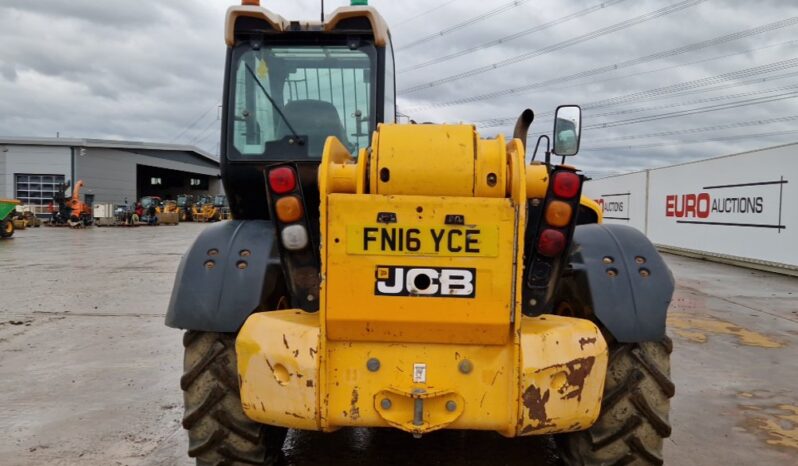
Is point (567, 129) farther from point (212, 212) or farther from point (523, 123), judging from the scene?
point (212, 212)

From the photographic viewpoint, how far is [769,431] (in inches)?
162

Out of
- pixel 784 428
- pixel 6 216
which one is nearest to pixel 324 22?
pixel 784 428

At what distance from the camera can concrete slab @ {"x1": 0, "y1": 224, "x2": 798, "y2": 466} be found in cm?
366

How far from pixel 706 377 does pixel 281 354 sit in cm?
441

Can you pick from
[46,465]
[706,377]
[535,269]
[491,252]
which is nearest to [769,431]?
[706,377]

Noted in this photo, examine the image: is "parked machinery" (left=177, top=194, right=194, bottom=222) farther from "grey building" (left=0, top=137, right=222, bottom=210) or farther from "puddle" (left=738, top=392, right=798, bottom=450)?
"puddle" (left=738, top=392, right=798, bottom=450)

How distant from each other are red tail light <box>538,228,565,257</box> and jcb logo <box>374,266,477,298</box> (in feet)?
1.27

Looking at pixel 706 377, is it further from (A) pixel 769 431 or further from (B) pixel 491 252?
(B) pixel 491 252

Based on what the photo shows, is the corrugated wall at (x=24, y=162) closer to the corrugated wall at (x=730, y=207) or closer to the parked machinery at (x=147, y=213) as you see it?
the parked machinery at (x=147, y=213)

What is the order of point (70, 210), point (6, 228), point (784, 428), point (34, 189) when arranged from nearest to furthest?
1. point (784, 428)
2. point (6, 228)
3. point (70, 210)
4. point (34, 189)

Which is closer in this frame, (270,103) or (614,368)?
(614,368)

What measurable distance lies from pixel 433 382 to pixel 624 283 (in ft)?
3.25

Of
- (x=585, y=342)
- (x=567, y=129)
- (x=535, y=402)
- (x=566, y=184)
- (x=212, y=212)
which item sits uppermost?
(x=567, y=129)

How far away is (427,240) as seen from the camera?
7.78ft
